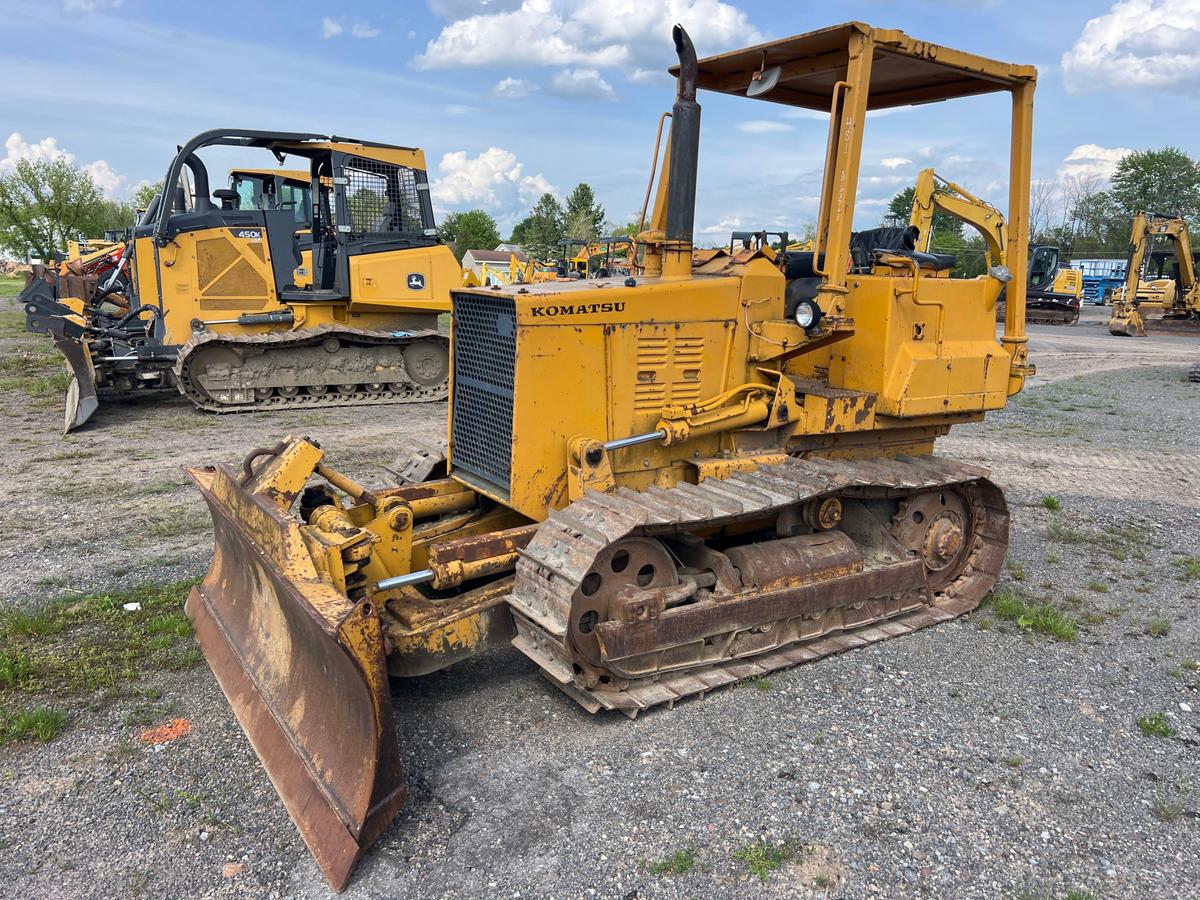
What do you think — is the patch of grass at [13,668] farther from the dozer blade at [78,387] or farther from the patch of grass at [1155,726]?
the dozer blade at [78,387]

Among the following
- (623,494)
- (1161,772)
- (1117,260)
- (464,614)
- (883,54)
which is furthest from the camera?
(1117,260)

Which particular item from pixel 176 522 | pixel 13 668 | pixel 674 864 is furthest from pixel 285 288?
pixel 674 864

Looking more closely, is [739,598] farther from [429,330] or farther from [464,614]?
[429,330]

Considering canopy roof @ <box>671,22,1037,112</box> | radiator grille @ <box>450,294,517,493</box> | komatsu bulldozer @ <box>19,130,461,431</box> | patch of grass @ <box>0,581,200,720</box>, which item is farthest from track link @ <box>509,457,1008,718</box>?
komatsu bulldozer @ <box>19,130,461,431</box>

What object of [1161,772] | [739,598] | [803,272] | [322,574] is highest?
[803,272]

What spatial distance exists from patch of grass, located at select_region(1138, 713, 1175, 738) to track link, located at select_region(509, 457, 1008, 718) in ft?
4.23

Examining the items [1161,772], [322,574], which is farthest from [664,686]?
[1161,772]

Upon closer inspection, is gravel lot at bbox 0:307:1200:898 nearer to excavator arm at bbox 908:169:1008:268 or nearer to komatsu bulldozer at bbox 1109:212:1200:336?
excavator arm at bbox 908:169:1008:268

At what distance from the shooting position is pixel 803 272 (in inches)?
215

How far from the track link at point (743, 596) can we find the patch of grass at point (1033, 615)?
0.14 meters

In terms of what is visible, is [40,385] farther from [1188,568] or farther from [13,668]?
[1188,568]

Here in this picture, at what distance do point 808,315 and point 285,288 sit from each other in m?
9.65

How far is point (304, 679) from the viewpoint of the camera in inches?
151

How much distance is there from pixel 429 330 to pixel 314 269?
1902mm
